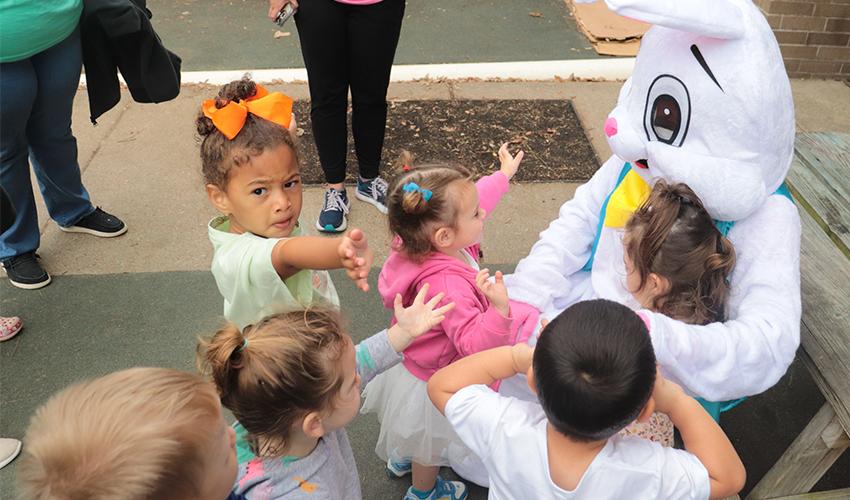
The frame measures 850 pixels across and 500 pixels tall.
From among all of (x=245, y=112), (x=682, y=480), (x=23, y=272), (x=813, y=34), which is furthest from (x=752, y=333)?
(x=813, y=34)

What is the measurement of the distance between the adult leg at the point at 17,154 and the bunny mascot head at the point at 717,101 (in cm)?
230

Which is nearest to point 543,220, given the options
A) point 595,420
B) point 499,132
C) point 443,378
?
point 499,132

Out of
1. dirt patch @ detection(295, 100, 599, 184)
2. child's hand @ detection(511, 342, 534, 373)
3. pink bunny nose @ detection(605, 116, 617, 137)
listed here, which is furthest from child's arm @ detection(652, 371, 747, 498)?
dirt patch @ detection(295, 100, 599, 184)

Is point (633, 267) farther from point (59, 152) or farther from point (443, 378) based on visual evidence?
point (59, 152)

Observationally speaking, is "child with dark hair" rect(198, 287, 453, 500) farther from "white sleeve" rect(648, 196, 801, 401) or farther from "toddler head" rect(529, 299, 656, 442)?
"white sleeve" rect(648, 196, 801, 401)

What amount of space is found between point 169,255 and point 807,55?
4778 millimetres

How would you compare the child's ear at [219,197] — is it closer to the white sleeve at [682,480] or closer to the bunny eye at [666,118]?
the bunny eye at [666,118]

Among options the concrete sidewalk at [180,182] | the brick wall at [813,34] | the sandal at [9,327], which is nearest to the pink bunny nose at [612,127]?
the concrete sidewalk at [180,182]

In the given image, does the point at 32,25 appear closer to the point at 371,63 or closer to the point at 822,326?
the point at 371,63

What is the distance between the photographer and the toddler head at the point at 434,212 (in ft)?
6.66

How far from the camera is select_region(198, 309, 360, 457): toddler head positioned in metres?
1.50

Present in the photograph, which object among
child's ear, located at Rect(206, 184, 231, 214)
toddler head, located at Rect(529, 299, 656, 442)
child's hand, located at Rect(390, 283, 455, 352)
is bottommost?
child's hand, located at Rect(390, 283, 455, 352)

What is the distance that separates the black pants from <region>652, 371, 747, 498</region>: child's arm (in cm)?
233

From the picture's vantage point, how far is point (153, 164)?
4352 millimetres
